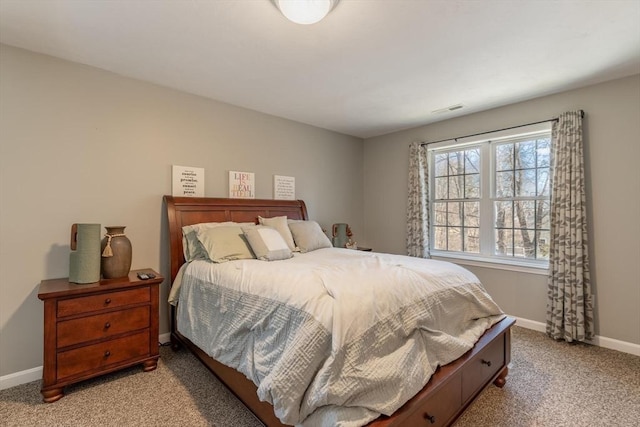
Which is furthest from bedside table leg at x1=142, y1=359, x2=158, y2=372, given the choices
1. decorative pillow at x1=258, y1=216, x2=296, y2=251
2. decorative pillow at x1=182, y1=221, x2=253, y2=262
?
decorative pillow at x1=258, y1=216, x2=296, y2=251

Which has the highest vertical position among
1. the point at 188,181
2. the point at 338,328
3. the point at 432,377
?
the point at 188,181

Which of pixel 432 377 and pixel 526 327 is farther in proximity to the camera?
pixel 526 327

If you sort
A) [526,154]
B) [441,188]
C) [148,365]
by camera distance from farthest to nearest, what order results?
[441,188]
[526,154]
[148,365]

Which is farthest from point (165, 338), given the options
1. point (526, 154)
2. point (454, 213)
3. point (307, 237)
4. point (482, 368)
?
point (526, 154)

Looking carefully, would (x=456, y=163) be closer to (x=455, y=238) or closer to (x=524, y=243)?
(x=455, y=238)

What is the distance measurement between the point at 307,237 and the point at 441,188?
2147 millimetres

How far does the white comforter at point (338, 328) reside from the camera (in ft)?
4.17

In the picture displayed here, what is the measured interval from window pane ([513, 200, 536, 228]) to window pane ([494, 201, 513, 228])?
0.14 ft

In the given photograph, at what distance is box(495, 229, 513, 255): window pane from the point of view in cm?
354

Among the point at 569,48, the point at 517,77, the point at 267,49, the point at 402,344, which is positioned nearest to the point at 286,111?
the point at 267,49

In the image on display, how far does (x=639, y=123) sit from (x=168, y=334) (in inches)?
185

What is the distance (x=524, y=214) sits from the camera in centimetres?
343

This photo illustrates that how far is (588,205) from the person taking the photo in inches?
114

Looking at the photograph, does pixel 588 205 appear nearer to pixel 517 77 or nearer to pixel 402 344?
pixel 517 77
